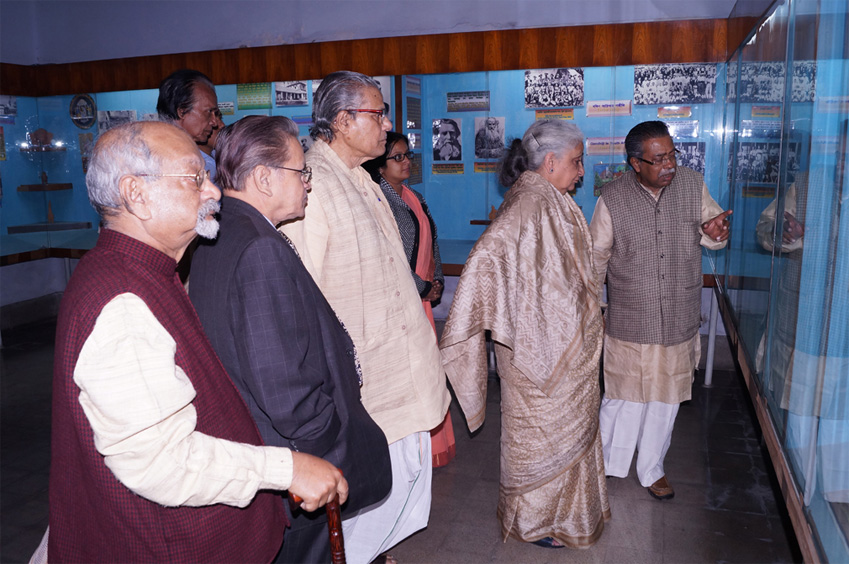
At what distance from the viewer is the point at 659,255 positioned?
3453 mm

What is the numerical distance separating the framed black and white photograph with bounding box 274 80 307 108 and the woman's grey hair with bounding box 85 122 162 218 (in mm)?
5122

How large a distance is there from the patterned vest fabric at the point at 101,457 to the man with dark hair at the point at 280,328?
212mm

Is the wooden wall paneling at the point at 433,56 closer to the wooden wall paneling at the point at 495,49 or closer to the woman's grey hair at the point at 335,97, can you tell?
the wooden wall paneling at the point at 495,49

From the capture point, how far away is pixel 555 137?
299cm

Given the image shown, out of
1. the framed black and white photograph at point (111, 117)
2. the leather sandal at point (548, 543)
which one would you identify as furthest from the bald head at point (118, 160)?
the framed black and white photograph at point (111, 117)

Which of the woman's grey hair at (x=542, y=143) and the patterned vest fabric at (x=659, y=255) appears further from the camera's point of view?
the patterned vest fabric at (x=659, y=255)

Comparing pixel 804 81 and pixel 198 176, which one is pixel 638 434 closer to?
pixel 804 81

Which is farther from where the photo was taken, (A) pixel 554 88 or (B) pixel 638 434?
(A) pixel 554 88

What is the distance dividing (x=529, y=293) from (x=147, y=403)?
1912 millimetres

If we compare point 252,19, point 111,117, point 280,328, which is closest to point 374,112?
point 280,328

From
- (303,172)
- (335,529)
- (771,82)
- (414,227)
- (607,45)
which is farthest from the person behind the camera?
(607,45)

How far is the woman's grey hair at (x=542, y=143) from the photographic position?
2.99 m

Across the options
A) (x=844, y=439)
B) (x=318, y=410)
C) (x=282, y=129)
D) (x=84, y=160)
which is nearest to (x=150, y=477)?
(x=318, y=410)

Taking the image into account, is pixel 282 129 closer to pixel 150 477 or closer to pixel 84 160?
pixel 150 477
